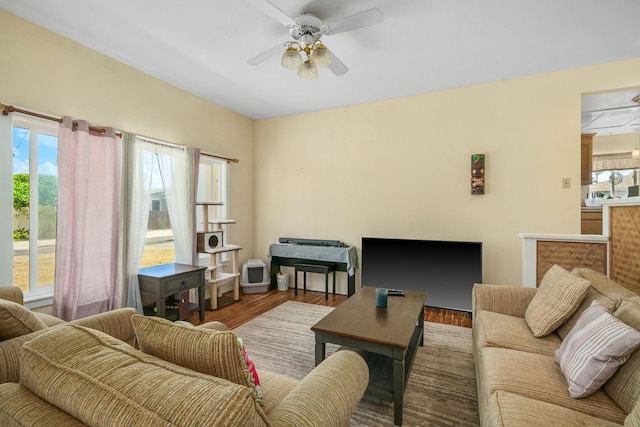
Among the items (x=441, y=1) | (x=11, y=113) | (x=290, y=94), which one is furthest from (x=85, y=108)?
(x=441, y=1)

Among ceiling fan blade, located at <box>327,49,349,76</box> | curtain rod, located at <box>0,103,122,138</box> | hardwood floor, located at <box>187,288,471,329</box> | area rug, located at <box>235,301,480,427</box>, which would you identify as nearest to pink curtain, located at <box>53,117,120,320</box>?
curtain rod, located at <box>0,103,122,138</box>

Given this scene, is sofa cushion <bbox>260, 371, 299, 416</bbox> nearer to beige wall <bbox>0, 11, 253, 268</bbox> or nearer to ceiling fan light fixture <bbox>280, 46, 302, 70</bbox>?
ceiling fan light fixture <bbox>280, 46, 302, 70</bbox>

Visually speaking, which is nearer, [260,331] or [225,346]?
[225,346]

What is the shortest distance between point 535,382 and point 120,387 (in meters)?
1.65

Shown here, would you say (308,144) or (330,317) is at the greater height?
(308,144)

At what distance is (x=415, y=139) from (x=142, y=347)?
372 centimetres

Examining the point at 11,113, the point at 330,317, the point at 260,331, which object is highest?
the point at 11,113

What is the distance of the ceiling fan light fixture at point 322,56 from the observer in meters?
2.20

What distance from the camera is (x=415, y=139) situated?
3.88 meters

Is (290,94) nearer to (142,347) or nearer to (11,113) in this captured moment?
(11,113)

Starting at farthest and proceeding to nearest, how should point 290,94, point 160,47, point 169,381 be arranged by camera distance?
point 290,94
point 160,47
point 169,381

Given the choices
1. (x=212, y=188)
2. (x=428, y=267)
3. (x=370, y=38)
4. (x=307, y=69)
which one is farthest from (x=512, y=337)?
(x=212, y=188)

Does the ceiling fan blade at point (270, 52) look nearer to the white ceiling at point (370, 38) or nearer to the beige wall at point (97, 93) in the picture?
the white ceiling at point (370, 38)

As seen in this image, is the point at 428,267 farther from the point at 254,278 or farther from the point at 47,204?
the point at 47,204
